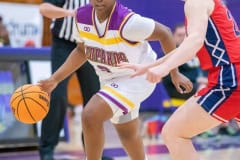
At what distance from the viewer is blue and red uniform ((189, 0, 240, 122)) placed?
371cm

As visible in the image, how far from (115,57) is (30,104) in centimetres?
74

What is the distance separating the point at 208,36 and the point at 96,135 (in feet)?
3.51

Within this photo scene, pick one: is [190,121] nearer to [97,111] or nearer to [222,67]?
[222,67]

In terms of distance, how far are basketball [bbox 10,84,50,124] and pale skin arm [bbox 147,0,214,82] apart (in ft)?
4.39

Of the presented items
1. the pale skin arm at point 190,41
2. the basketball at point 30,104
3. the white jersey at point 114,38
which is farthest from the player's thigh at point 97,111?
the pale skin arm at point 190,41

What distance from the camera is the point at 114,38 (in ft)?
13.6

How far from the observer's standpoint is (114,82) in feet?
14.1

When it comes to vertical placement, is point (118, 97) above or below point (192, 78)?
above

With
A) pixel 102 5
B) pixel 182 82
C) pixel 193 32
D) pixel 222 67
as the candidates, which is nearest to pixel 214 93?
pixel 222 67

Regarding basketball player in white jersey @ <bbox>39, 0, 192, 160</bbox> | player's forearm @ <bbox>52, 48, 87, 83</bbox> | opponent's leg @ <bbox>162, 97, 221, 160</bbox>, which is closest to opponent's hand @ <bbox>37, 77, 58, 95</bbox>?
player's forearm @ <bbox>52, 48, 87, 83</bbox>

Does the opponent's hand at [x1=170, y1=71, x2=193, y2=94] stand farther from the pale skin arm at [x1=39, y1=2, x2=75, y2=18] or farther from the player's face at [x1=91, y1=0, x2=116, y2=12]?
the pale skin arm at [x1=39, y1=2, x2=75, y2=18]

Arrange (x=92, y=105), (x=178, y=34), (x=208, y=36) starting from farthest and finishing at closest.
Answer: (x=178, y=34)
(x=92, y=105)
(x=208, y=36)

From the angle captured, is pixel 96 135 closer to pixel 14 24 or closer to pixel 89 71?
pixel 89 71

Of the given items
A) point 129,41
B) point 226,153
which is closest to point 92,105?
point 129,41
